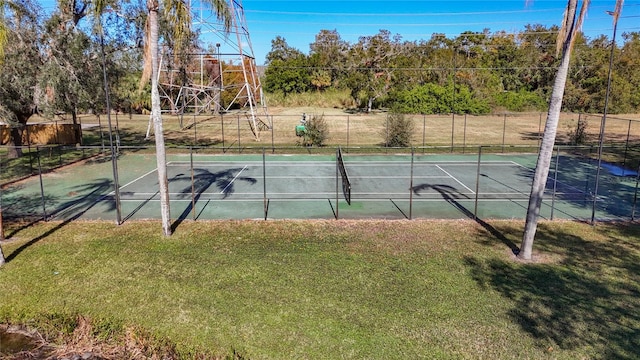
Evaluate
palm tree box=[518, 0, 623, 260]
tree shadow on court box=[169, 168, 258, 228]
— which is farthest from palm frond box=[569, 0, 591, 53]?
tree shadow on court box=[169, 168, 258, 228]

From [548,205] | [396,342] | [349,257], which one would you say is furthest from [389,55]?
[396,342]

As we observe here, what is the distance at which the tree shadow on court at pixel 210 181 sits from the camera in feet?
56.2

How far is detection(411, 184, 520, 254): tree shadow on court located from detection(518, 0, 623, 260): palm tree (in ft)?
Result: 2.74

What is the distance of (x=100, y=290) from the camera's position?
9164 mm

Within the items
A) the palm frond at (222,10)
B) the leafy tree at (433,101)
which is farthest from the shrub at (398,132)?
the leafy tree at (433,101)

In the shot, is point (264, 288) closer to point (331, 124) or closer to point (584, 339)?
point (584, 339)

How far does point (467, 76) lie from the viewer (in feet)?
169

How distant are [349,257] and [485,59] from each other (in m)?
57.2

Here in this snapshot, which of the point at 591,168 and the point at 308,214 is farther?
the point at 591,168

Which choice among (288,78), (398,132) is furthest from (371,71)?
(398,132)

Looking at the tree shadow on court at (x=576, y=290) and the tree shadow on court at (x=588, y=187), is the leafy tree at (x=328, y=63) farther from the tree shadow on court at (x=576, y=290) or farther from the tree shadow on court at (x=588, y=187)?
the tree shadow on court at (x=576, y=290)

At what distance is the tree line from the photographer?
48938 millimetres

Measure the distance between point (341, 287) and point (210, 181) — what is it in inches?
452

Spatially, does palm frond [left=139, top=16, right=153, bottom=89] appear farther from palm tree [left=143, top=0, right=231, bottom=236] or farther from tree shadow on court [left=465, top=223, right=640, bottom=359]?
tree shadow on court [left=465, top=223, right=640, bottom=359]
